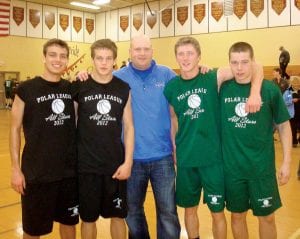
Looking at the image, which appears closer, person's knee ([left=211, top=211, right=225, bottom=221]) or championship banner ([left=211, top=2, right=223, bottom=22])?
person's knee ([left=211, top=211, right=225, bottom=221])

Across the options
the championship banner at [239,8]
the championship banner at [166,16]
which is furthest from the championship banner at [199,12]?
the championship banner at [239,8]

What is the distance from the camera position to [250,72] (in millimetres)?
3299

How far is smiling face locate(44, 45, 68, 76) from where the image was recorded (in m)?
3.20

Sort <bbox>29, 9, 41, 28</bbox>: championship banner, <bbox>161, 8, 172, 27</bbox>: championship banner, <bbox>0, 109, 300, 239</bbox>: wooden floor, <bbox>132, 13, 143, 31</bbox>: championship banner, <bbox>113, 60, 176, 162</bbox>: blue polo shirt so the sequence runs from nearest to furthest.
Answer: <bbox>113, 60, 176, 162</bbox>: blue polo shirt
<bbox>0, 109, 300, 239</bbox>: wooden floor
<bbox>161, 8, 172, 27</bbox>: championship banner
<bbox>29, 9, 41, 28</bbox>: championship banner
<bbox>132, 13, 143, 31</bbox>: championship banner

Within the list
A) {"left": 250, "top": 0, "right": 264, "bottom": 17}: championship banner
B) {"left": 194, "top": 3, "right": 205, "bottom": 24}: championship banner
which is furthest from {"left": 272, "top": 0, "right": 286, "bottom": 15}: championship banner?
{"left": 194, "top": 3, "right": 205, "bottom": 24}: championship banner

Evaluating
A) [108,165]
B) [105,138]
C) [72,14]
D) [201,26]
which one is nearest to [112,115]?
[105,138]

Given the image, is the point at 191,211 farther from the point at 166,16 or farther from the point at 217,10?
the point at 166,16

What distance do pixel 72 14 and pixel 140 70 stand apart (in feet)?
81.7

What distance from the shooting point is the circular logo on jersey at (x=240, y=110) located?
3.26 metres

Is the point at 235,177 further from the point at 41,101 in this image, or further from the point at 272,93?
the point at 41,101

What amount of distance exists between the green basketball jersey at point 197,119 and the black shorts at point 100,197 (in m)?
0.63

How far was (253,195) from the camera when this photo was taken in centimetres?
325

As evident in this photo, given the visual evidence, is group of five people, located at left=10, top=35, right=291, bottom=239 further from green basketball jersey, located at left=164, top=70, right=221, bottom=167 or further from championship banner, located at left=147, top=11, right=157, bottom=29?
championship banner, located at left=147, top=11, right=157, bottom=29

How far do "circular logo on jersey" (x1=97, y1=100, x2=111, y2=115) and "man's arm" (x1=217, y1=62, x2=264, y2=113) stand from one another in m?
1.06
